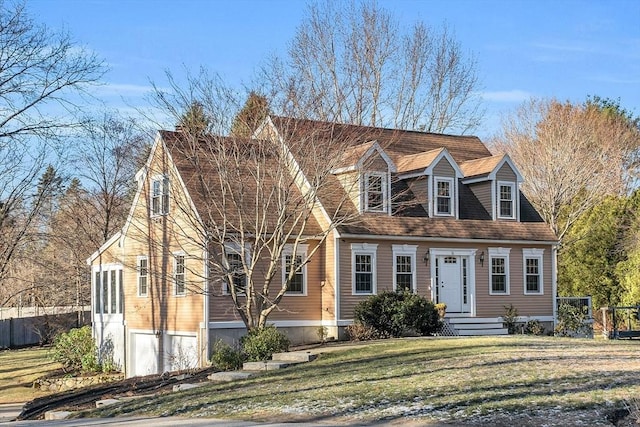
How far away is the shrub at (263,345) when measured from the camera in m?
23.1

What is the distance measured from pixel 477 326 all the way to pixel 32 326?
27.0 metres

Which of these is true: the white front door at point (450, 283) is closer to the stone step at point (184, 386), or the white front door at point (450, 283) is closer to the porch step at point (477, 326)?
the porch step at point (477, 326)

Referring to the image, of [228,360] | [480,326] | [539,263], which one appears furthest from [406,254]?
[228,360]

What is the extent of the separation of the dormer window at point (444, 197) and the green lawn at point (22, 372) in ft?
50.4

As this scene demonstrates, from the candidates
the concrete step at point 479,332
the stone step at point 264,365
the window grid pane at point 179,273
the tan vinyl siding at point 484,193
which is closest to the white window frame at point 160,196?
the window grid pane at point 179,273

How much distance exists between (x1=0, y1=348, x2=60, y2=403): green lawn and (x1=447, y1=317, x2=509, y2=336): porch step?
47.8 feet

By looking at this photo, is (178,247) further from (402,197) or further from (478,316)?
(478,316)

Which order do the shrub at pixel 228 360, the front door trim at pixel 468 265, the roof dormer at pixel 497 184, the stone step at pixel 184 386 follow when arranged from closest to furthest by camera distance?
1. the stone step at pixel 184 386
2. the shrub at pixel 228 360
3. the front door trim at pixel 468 265
4. the roof dormer at pixel 497 184

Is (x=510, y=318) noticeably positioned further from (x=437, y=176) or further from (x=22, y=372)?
(x=22, y=372)

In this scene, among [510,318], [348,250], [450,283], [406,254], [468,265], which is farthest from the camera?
[510,318]

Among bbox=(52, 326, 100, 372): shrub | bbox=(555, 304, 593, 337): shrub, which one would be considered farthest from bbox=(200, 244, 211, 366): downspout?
bbox=(555, 304, 593, 337): shrub

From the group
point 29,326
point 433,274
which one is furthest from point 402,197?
point 29,326

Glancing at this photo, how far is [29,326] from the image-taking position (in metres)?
48.1

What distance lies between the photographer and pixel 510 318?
31.8 metres
